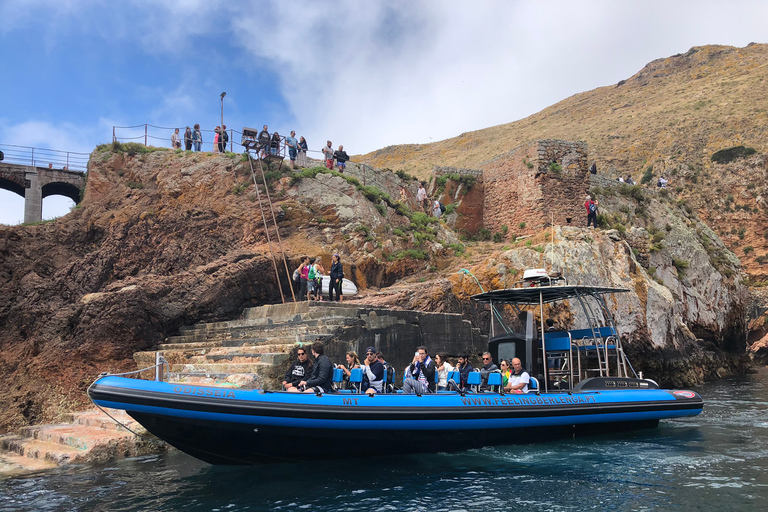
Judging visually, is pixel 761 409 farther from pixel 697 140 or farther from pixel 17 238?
pixel 697 140

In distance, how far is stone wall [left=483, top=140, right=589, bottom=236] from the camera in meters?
22.0

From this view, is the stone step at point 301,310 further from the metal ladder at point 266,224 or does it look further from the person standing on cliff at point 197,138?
the person standing on cliff at point 197,138

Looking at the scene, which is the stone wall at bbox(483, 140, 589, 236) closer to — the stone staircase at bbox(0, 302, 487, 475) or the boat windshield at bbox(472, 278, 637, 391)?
the stone staircase at bbox(0, 302, 487, 475)

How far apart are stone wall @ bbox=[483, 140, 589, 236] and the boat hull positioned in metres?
14.0

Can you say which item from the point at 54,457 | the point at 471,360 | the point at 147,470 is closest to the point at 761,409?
the point at 471,360

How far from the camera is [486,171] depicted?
25.0 meters

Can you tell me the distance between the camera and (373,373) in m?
8.47

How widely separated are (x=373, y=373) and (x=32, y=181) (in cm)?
1856

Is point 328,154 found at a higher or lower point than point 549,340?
higher

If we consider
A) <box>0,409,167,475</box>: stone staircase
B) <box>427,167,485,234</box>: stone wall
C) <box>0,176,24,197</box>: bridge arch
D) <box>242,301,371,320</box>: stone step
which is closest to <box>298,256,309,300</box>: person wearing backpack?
<box>242,301,371,320</box>: stone step

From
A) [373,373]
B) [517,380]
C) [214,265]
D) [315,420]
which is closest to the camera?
[315,420]

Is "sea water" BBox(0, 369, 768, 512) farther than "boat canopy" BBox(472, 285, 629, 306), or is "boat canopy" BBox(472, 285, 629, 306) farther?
"boat canopy" BBox(472, 285, 629, 306)

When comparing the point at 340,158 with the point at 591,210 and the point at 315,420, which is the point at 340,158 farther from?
the point at 315,420

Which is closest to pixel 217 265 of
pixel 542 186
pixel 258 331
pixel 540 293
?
pixel 258 331
